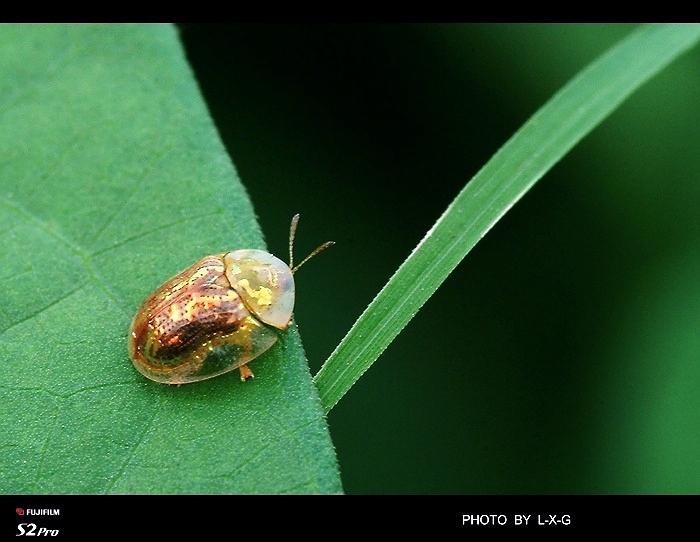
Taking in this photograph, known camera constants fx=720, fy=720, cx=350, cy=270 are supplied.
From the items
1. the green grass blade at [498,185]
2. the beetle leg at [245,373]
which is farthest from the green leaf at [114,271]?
the green grass blade at [498,185]

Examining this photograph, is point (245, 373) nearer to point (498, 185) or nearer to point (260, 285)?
point (260, 285)

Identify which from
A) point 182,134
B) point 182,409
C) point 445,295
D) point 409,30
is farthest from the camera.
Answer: point 409,30

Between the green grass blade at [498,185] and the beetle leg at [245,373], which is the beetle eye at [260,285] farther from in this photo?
the green grass blade at [498,185]

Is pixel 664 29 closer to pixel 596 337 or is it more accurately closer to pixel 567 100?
pixel 567 100

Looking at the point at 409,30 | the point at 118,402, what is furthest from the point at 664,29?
the point at 118,402

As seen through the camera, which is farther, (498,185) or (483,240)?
(483,240)
